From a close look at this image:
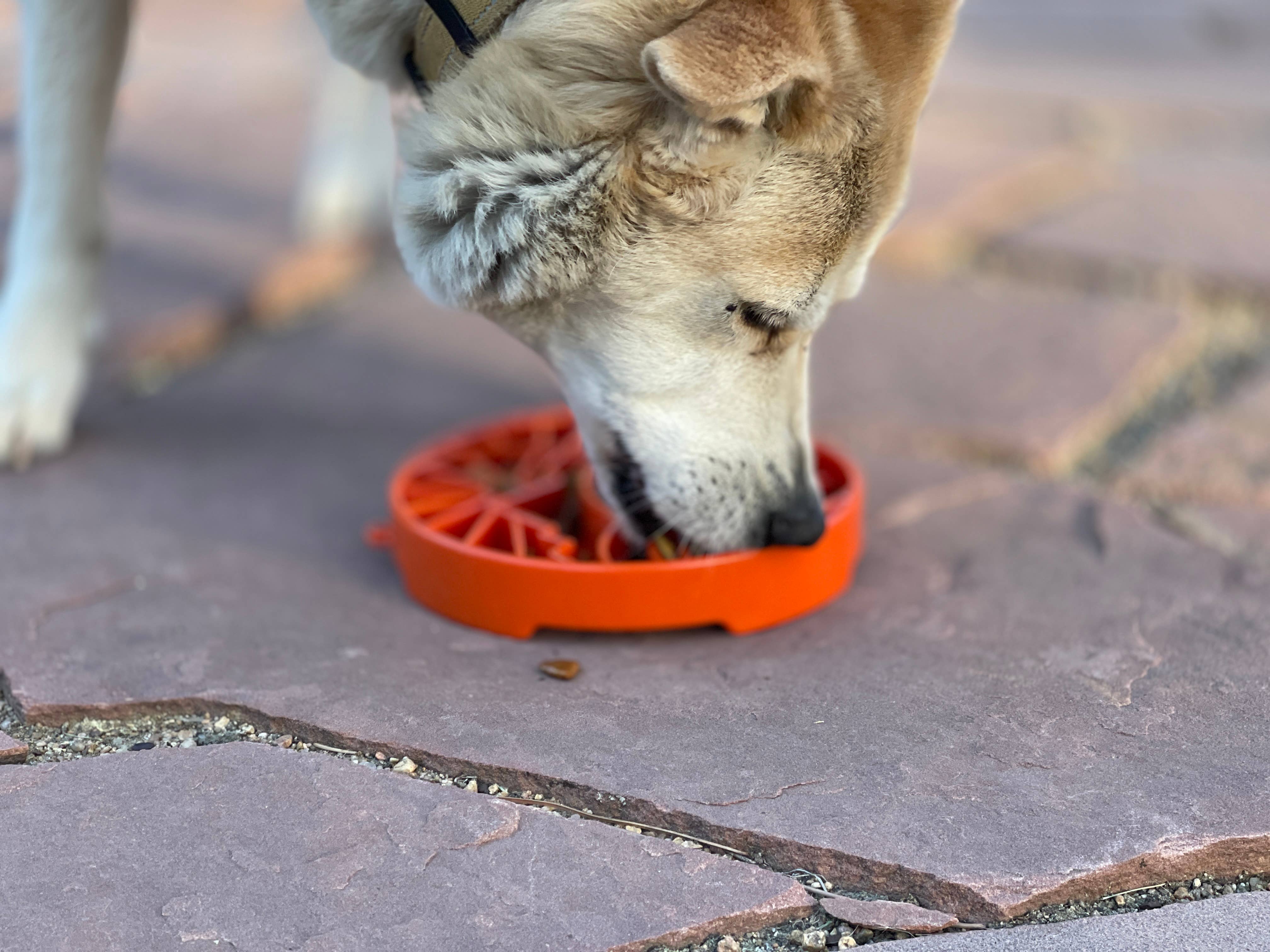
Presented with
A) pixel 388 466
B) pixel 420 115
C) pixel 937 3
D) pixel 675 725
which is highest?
pixel 937 3

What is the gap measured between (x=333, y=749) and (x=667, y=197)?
2.96ft

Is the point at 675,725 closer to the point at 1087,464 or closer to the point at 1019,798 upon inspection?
the point at 1019,798

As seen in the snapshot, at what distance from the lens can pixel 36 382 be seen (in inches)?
104

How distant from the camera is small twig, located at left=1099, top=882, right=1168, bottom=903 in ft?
4.84

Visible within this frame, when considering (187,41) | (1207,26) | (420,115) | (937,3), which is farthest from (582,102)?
(1207,26)

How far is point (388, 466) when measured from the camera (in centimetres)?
276

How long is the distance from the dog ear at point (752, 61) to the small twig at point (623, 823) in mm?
909

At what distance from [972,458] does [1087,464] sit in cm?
23

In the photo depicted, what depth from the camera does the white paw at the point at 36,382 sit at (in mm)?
2613

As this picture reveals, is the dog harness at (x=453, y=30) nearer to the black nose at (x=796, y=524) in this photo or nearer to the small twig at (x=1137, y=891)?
the black nose at (x=796, y=524)

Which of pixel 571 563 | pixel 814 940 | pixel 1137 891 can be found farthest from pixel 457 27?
pixel 1137 891

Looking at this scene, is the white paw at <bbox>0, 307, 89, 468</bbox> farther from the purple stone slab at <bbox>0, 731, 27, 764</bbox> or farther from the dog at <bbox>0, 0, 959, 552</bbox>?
the purple stone slab at <bbox>0, 731, 27, 764</bbox>

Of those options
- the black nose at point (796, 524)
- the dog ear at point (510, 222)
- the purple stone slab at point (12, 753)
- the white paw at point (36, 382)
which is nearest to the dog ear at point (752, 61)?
the dog ear at point (510, 222)

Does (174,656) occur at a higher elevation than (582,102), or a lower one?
lower
